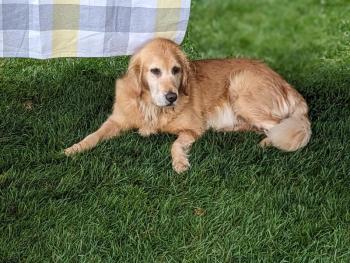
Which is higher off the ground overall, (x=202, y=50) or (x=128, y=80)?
(x=128, y=80)

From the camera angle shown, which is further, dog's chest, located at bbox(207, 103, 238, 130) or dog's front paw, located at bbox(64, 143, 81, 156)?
dog's chest, located at bbox(207, 103, 238, 130)

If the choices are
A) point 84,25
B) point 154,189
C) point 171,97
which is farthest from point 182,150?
point 84,25

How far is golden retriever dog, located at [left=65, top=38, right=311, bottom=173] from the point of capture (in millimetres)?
3986

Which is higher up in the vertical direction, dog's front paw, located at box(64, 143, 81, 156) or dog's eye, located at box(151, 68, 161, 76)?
dog's eye, located at box(151, 68, 161, 76)

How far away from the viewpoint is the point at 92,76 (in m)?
5.23

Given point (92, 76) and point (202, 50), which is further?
point (202, 50)

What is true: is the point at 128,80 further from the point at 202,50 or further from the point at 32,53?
the point at 202,50

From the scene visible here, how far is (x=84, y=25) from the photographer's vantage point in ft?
12.8

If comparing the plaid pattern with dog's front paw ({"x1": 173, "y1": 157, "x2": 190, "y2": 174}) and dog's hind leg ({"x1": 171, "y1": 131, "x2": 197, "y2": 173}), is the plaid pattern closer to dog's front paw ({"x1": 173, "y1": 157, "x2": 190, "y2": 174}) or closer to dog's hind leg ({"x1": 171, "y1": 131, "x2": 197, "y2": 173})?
dog's hind leg ({"x1": 171, "y1": 131, "x2": 197, "y2": 173})

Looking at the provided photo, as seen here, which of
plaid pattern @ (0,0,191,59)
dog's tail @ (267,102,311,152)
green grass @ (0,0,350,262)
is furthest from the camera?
dog's tail @ (267,102,311,152)

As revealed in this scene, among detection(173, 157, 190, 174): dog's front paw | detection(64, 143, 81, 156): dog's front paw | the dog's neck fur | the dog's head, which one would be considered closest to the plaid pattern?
the dog's head

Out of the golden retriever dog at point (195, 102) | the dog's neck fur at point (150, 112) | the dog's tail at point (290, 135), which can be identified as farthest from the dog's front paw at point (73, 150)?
the dog's tail at point (290, 135)

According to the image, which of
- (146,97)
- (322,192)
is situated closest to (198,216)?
(322,192)

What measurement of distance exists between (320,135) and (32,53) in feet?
6.61
